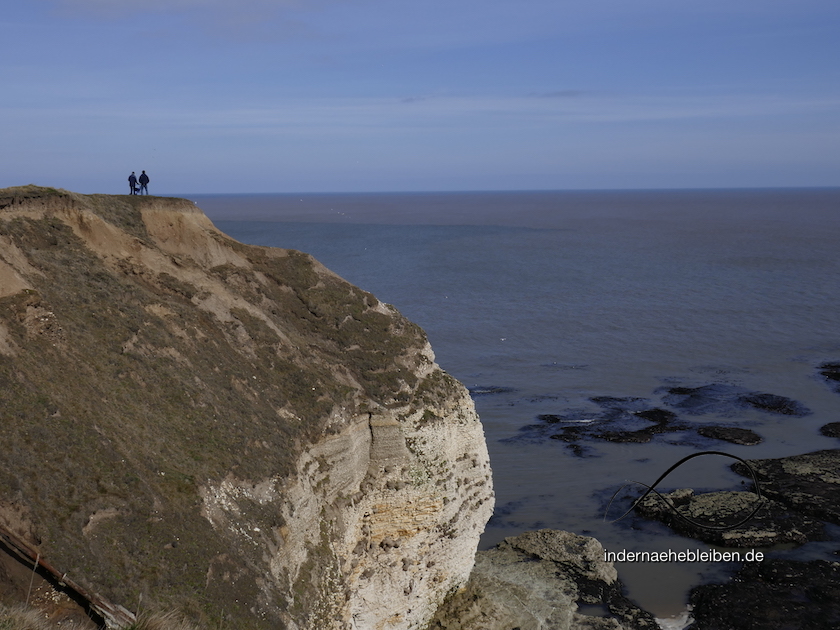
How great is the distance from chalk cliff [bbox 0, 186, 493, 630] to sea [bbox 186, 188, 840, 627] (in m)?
10.1

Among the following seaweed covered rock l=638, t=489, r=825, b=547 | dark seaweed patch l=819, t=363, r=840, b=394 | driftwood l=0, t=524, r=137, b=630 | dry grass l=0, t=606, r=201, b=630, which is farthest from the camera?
dark seaweed patch l=819, t=363, r=840, b=394

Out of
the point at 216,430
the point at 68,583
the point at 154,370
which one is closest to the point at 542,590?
the point at 216,430

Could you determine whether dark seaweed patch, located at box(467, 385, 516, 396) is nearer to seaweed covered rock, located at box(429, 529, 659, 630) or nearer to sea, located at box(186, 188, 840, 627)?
sea, located at box(186, 188, 840, 627)

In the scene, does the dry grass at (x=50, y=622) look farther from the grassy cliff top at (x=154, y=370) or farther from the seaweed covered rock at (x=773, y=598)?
the seaweed covered rock at (x=773, y=598)

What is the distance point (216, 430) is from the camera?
58.7 ft

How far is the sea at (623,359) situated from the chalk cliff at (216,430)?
33.2 ft

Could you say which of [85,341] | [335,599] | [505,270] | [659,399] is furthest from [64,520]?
[505,270]

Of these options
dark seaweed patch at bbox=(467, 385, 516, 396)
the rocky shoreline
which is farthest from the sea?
the rocky shoreline

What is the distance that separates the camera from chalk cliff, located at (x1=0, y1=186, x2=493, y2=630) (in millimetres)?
14430

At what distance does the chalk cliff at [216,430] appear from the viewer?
14.4 m

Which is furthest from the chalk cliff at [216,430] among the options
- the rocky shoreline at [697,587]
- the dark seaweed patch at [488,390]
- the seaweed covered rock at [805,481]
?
the dark seaweed patch at [488,390]

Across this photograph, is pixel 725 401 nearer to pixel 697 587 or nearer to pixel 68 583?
pixel 697 587

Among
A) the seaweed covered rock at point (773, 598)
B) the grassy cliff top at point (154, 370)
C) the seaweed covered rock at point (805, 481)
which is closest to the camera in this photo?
the grassy cliff top at point (154, 370)

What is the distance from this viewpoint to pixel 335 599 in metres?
17.9
